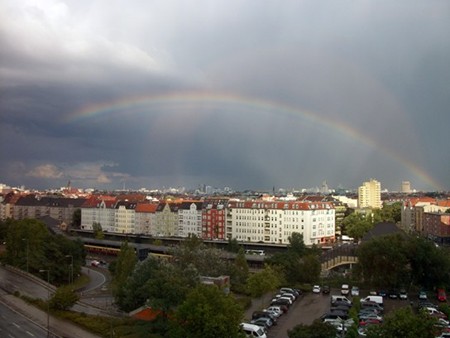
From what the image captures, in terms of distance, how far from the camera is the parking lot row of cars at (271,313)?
2250 cm

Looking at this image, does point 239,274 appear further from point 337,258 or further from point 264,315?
point 337,258

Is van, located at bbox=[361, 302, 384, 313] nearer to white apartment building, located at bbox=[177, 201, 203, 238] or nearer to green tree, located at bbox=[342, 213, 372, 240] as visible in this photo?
green tree, located at bbox=[342, 213, 372, 240]

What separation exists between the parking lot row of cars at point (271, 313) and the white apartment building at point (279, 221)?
34.4 meters

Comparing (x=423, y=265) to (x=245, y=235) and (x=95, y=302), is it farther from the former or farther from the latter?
(x=245, y=235)

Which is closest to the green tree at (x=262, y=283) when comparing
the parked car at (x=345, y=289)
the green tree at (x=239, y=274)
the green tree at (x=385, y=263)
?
the green tree at (x=239, y=274)

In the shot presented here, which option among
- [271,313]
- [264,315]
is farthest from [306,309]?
[264,315]

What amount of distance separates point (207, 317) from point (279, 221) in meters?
52.9

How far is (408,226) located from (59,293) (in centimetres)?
7963

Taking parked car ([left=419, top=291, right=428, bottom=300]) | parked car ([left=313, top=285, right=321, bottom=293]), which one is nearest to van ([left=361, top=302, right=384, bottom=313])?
parked car ([left=419, top=291, right=428, bottom=300])

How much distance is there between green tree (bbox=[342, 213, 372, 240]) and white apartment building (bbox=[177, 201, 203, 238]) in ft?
77.5

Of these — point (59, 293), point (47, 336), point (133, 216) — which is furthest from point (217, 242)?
point (47, 336)

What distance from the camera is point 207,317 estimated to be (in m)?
18.3

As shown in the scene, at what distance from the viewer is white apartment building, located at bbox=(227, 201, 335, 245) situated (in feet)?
228

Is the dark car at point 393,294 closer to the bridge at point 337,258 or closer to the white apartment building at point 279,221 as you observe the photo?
the bridge at point 337,258
